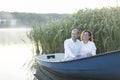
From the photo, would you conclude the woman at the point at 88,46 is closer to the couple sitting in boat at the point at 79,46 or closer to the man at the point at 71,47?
the couple sitting in boat at the point at 79,46

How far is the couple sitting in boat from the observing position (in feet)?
25.0

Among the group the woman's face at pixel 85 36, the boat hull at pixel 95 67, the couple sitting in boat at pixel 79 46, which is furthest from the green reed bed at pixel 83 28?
the boat hull at pixel 95 67

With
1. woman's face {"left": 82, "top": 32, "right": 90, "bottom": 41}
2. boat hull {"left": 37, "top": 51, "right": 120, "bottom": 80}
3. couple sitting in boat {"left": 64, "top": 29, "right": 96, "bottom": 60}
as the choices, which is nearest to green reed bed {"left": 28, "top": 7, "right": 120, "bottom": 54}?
couple sitting in boat {"left": 64, "top": 29, "right": 96, "bottom": 60}

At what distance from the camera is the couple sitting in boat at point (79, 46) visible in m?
7.63

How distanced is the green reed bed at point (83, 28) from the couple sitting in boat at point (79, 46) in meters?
1.29

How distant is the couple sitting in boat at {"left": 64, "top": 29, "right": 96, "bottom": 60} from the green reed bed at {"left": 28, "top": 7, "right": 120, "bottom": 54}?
1.29 metres

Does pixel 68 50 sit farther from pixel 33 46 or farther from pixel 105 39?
pixel 33 46

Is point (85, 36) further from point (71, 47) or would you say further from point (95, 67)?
point (95, 67)

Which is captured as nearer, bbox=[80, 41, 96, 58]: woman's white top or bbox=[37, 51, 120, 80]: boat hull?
bbox=[37, 51, 120, 80]: boat hull

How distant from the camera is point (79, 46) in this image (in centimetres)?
785

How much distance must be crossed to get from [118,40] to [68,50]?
1598 mm

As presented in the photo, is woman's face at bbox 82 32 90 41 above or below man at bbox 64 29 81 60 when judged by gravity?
above

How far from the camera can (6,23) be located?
31.0 meters

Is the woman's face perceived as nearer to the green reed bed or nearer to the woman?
the woman
